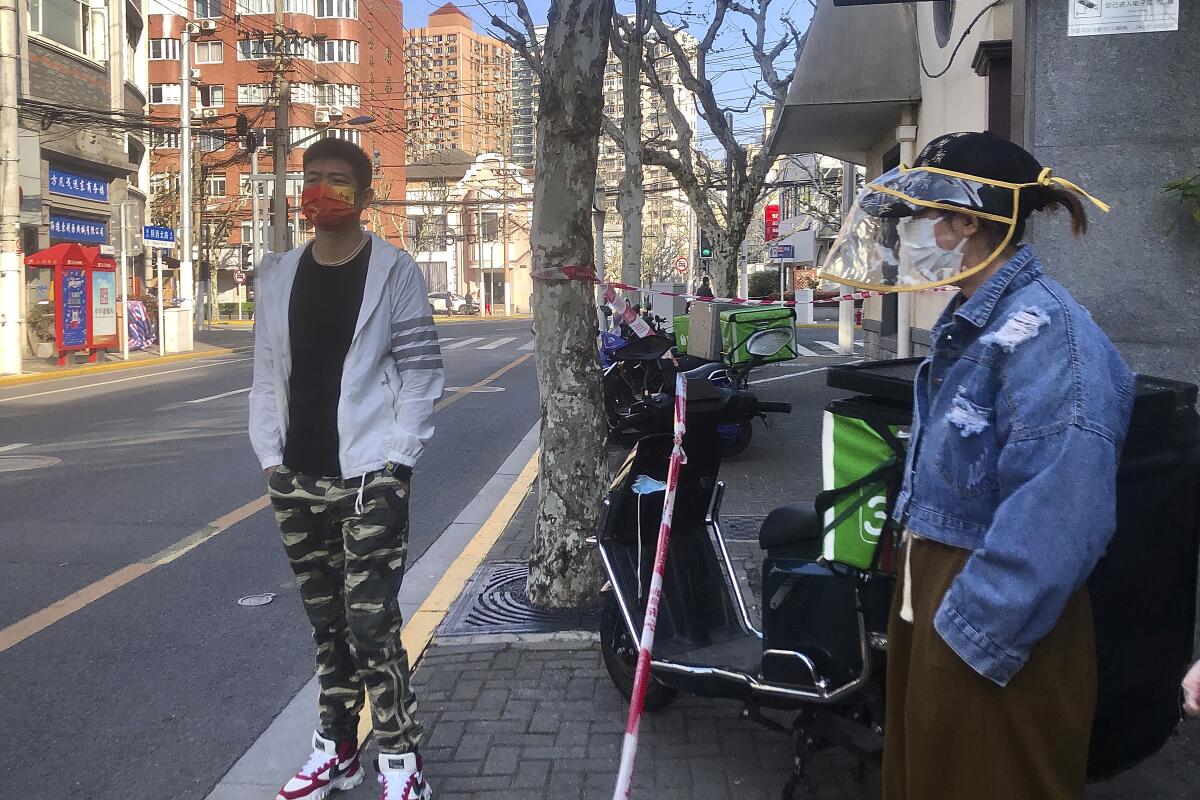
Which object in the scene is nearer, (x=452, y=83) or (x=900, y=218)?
(x=900, y=218)

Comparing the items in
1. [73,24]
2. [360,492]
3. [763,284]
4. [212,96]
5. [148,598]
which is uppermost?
[212,96]

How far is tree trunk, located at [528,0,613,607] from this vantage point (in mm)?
5121

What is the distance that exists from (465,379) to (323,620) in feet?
48.3

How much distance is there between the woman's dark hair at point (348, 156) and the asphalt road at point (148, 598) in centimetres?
205

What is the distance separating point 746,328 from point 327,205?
25.3ft

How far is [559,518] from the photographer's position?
205 inches

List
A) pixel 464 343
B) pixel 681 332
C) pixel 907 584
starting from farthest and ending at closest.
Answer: pixel 464 343 → pixel 681 332 → pixel 907 584

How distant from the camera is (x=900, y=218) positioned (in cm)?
226

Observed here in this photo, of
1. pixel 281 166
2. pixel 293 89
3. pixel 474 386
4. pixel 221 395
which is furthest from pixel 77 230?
pixel 293 89

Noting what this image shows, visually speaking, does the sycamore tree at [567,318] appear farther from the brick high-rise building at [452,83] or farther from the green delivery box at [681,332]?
the brick high-rise building at [452,83]

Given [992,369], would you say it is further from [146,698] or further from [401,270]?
[146,698]

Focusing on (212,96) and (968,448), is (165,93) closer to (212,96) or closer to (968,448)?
(212,96)

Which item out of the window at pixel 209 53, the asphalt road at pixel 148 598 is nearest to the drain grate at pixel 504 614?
the asphalt road at pixel 148 598

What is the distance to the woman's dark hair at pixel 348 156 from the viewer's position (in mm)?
3234
